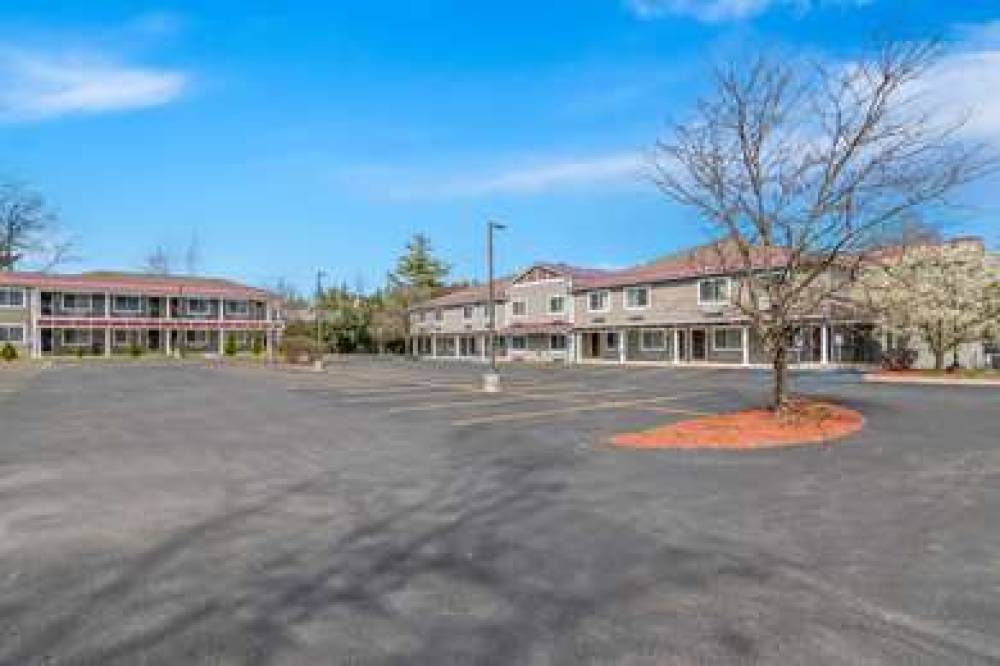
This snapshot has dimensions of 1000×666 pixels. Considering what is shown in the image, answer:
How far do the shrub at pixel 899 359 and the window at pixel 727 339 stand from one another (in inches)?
329

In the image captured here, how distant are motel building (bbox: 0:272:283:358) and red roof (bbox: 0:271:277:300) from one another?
8 cm

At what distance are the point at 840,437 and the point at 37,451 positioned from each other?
14606 millimetres

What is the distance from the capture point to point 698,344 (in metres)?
40.2

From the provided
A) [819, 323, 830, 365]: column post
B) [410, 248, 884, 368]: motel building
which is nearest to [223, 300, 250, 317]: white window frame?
[410, 248, 884, 368]: motel building

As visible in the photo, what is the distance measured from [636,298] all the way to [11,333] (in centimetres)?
5427

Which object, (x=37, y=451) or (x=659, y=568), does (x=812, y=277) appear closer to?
(x=659, y=568)

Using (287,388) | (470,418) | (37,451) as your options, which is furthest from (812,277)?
(287,388)

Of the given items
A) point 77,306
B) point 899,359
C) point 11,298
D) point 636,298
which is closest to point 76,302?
point 77,306

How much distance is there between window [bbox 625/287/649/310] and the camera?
139 feet

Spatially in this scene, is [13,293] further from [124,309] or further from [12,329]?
[124,309]

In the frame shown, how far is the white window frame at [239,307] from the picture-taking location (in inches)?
2662

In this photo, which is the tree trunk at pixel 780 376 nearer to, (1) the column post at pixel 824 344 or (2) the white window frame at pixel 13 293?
(1) the column post at pixel 824 344

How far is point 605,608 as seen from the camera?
4.39 meters

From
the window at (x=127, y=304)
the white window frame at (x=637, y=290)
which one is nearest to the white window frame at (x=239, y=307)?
the window at (x=127, y=304)
